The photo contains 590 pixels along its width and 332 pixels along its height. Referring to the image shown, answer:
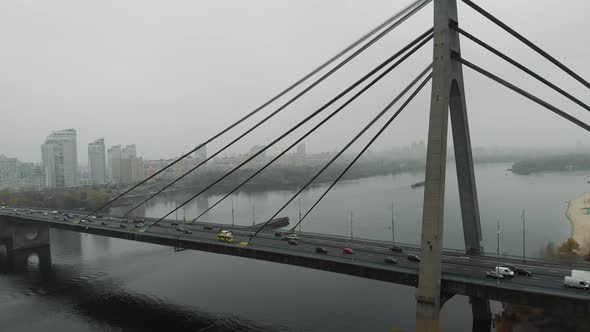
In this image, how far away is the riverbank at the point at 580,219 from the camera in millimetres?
25312

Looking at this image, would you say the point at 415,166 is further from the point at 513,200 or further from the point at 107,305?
the point at 107,305

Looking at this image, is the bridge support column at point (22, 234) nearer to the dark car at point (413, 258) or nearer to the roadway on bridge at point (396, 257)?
the roadway on bridge at point (396, 257)

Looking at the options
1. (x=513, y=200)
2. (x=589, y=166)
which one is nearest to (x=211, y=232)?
(x=513, y=200)

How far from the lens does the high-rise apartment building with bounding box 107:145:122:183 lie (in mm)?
99062

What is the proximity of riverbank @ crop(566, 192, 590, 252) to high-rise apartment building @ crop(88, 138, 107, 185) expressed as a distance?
93883mm

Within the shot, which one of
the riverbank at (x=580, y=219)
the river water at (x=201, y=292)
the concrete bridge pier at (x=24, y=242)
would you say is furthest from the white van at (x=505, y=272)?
the concrete bridge pier at (x=24, y=242)

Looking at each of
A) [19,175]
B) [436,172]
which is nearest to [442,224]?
[436,172]

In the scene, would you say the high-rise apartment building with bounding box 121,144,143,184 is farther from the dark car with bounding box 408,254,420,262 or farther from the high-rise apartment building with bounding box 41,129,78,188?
the dark car with bounding box 408,254,420,262

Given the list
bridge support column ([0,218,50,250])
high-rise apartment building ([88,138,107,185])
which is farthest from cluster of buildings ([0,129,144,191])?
bridge support column ([0,218,50,250])

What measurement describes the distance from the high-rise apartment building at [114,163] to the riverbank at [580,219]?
93.5 m

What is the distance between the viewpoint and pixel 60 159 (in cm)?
7762

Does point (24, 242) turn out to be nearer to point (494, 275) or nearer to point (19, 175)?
point (494, 275)

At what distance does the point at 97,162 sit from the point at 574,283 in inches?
4085

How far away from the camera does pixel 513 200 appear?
4450cm
